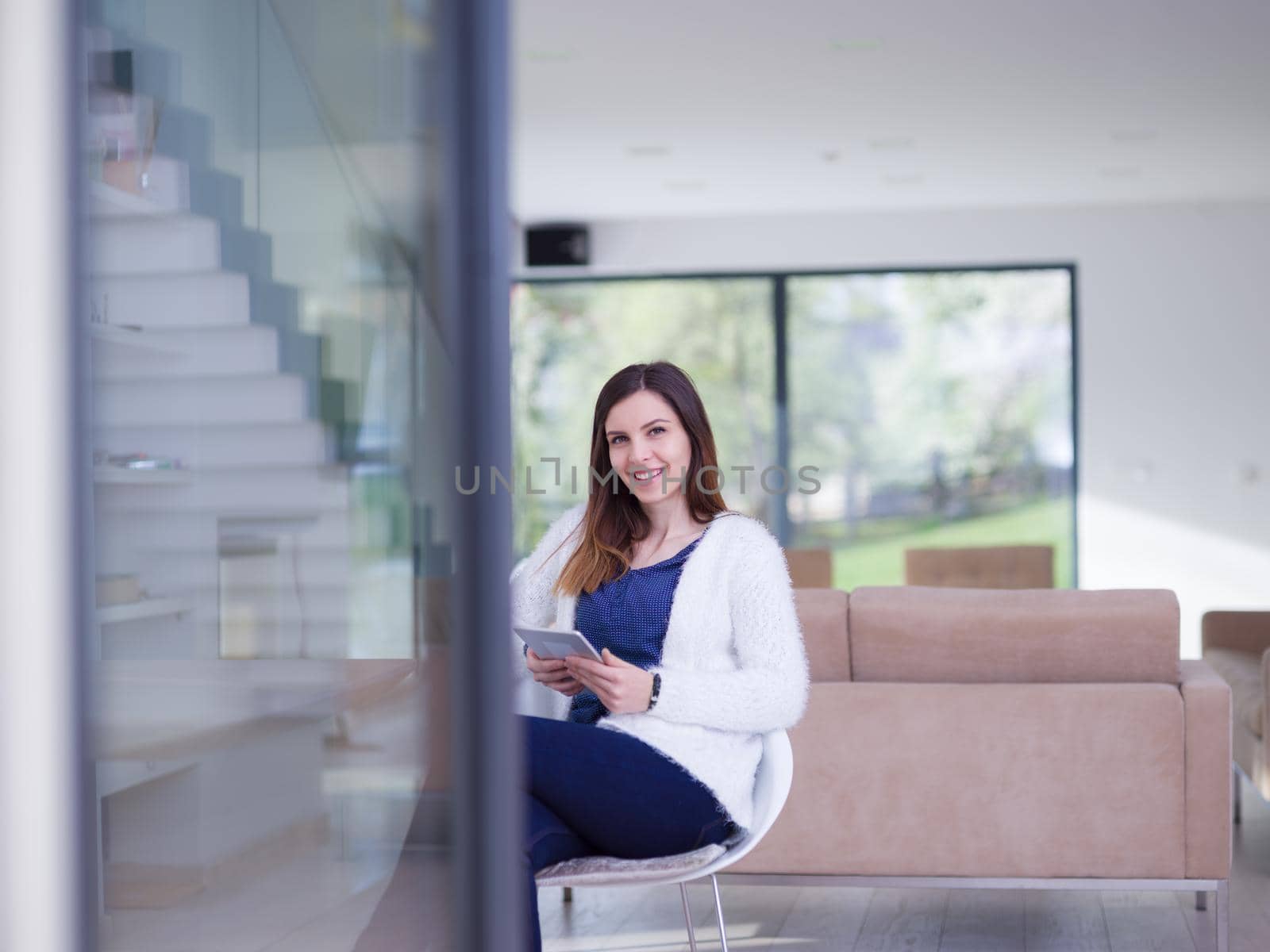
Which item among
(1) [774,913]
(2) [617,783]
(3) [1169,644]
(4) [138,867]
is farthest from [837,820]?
(4) [138,867]

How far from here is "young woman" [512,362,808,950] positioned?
2.13m

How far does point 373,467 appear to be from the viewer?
56.5 inches

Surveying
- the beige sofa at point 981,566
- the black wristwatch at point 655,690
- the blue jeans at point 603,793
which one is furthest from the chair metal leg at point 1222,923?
the beige sofa at point 981,566

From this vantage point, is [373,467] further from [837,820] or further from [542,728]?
[837,820]

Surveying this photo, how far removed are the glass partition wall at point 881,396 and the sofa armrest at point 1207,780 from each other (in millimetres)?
5564

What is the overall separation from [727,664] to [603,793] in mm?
294

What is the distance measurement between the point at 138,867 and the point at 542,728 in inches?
29.8

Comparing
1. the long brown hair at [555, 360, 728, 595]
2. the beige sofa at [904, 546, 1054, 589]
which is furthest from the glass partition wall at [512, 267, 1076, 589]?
the long brown hair at [555, 360, 728, 595]

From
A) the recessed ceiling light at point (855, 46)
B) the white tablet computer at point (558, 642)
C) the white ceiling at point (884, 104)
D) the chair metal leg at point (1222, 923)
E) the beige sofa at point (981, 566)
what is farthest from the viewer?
the beige sofa at point (981, 566)

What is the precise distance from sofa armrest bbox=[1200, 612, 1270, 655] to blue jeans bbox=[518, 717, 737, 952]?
3.25 m

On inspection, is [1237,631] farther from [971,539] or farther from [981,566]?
[971,539]

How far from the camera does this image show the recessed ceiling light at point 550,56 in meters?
5.07

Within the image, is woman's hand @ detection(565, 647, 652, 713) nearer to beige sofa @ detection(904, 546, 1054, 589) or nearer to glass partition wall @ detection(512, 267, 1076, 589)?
beige sofa @ detection(904, 546, 1054, 589)

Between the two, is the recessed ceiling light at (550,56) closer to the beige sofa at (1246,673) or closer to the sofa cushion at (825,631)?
the sofa cushion at (825,631)
